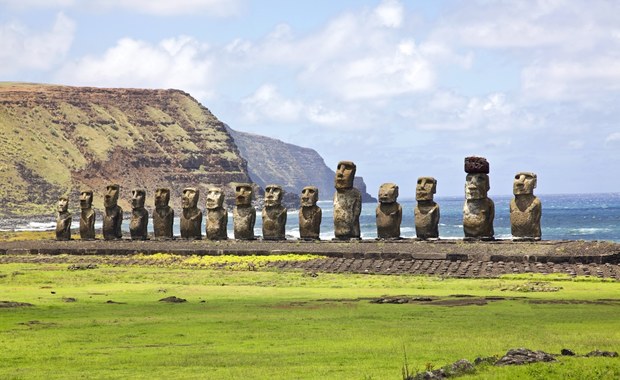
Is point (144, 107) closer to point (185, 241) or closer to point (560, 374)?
point (185, 241)

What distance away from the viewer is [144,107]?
199 metres

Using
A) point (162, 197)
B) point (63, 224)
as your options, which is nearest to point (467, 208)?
point (162, 197)

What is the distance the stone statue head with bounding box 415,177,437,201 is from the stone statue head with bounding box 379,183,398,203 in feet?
2.73

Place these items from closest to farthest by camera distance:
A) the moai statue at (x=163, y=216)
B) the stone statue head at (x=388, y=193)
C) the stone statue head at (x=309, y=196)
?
the stone statue head at (x=388, y=193), the stone statue head at (x=309, y=196), the moai statue at (x=163, y=216)

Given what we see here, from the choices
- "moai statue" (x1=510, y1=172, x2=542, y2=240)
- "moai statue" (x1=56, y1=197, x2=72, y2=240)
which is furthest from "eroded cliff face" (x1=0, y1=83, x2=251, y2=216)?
"moai statue" (x1=510, y1=172, x2=542, y2=240)

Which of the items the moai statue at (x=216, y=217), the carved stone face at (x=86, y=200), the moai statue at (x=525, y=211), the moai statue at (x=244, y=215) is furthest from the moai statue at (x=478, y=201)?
the carved stone face at (x=86, y=200)

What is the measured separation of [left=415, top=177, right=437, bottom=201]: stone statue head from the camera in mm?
40688

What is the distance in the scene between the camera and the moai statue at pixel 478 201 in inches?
1535

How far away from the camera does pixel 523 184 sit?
1511 inches

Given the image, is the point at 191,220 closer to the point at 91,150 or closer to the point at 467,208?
the point at 467,208

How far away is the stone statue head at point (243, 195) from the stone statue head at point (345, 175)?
4.13 metres

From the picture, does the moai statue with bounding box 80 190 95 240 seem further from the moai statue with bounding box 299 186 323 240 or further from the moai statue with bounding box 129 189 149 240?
the moai statue with bounding box 299 186 323 240

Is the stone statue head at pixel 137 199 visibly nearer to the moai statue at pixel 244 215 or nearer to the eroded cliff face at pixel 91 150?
the moai statue at pixel 244 215

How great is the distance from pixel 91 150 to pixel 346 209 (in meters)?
134
